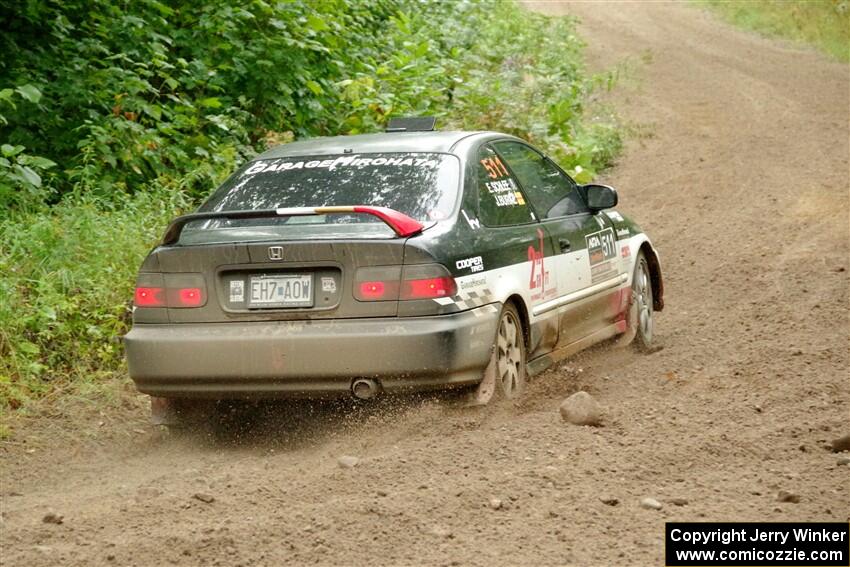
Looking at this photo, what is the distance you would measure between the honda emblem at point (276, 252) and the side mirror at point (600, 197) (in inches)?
98.9

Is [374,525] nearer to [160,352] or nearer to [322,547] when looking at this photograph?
[322,547]

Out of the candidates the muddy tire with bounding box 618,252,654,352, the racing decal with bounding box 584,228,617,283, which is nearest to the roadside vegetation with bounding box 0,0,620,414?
the racing decal with bounding box 584,228,617,283

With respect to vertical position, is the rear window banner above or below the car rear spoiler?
above

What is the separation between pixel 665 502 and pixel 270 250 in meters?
2.15

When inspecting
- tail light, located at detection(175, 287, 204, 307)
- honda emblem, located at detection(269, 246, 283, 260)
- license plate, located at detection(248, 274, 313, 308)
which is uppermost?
honda emblem, located at detection(269, 246, 283, 260)

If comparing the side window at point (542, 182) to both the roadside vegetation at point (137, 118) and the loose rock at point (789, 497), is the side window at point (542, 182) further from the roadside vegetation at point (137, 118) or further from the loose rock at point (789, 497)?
the loose rock at point (789, 497)

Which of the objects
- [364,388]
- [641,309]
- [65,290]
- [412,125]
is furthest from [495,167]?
[65,290]

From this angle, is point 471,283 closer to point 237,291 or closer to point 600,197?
point 237,291

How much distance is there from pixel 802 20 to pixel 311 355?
25881 mm

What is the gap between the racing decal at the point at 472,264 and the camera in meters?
5.83

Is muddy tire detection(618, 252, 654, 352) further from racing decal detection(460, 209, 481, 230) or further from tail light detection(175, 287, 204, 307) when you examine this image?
tail light detection(175, 287, 204, 307)

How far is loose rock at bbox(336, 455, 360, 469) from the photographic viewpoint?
541 centimetres

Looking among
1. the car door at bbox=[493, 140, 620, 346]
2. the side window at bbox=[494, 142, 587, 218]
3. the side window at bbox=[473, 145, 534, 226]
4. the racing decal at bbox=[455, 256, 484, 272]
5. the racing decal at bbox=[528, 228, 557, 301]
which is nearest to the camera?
the racing decal at bbox=[455, 256, 484, 272]

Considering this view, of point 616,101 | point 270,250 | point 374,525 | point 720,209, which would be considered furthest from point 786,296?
point 616,101
